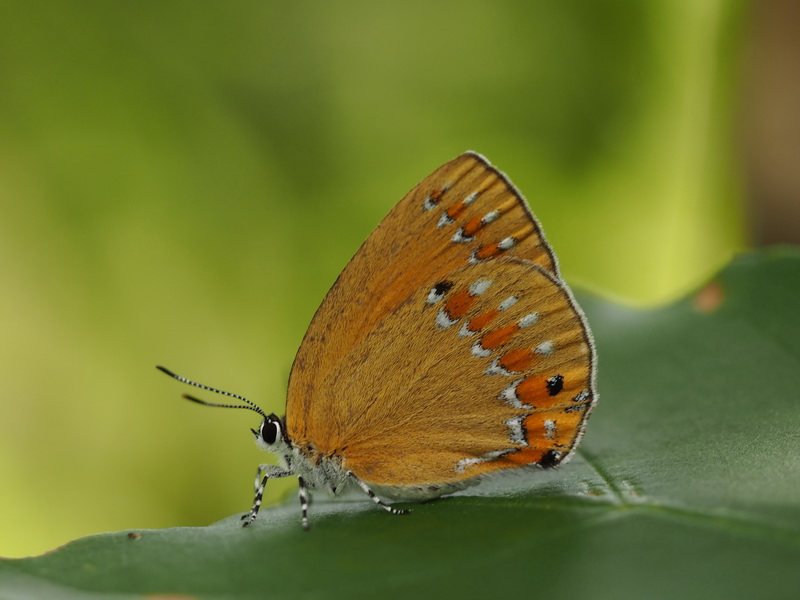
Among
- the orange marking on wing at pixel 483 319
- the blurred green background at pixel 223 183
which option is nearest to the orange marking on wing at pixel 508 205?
the orange marking on wing at pixel 483 319

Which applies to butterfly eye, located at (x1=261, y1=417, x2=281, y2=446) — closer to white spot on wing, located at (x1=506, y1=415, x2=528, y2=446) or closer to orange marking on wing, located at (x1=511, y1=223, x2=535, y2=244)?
white spot on wing, located at (x1=506, y1=415, x2=528, y2=446)

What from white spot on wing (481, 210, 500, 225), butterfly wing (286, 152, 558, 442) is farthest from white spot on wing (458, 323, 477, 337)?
white spot on wing (481, 210, 500, 225)

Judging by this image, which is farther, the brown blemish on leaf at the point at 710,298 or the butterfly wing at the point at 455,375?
the brown blemish on leaf at the point at 710,298

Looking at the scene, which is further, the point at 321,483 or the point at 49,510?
the point at 49,510

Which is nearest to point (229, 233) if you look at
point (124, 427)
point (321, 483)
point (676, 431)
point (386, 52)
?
point (124, 427)

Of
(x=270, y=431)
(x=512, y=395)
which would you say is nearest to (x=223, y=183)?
(x=270, y=431)

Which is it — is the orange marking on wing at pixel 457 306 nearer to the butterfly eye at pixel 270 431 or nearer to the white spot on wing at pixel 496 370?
the white spot on wing at pixel 496 370

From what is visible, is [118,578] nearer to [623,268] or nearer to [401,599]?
[401,599]

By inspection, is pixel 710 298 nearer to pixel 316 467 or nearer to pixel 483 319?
pixel 483 319
